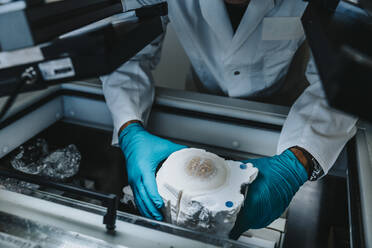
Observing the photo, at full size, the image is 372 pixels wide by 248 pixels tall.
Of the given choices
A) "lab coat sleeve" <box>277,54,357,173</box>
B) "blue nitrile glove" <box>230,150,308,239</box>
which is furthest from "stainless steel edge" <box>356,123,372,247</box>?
"blue nitrile glove" <box>230,150,308,239</box>

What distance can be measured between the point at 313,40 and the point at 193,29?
38.9 inches

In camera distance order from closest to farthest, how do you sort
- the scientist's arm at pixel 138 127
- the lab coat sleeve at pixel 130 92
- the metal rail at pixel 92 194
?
the metal rail at pixel 92 194
the scientist's arm at pixel 138 127
the lab coat sleeve at pixel 130 92

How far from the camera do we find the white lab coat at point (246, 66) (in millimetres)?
1147

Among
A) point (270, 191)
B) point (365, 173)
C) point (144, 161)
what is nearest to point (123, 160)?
point (144, 161)

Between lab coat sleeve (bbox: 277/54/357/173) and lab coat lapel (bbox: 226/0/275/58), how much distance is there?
1.28 ft

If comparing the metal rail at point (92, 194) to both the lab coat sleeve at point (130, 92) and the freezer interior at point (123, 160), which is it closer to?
the freezer interior at point (123, 160)

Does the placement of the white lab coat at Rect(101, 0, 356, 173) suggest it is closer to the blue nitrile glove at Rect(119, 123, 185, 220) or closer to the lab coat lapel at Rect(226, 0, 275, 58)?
the lab coat lapel at Rect(226, 0, 275, 58)

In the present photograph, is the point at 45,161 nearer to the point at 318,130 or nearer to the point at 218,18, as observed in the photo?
the point at 218,18

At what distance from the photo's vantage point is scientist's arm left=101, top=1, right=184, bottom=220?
0.99 meters

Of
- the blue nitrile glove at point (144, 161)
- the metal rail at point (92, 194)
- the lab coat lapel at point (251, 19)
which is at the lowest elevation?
the blue nitrile glove at point (144, 161)

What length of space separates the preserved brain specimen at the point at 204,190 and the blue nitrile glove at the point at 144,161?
0.32 feet

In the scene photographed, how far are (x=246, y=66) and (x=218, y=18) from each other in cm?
26

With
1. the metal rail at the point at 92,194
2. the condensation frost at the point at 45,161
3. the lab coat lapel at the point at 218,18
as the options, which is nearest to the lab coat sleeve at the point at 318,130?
the lab coat lapel at the point at 218,18

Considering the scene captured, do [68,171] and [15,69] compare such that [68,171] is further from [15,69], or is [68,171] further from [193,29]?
[193,29]
